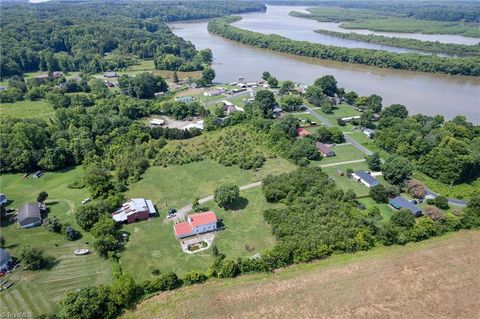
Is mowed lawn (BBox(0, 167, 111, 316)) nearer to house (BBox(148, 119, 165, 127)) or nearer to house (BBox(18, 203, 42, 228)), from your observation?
house (BBox(18, 203, 42, 228))

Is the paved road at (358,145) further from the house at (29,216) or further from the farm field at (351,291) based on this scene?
the house at (29,216)

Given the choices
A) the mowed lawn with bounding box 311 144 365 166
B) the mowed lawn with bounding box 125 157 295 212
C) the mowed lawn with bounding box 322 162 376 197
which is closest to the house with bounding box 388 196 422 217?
the mowed lawn with bounding box 322 162 376 197

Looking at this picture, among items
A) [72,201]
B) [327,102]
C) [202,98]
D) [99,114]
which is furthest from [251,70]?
[72,201]

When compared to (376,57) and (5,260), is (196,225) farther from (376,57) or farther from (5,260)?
(376,57)

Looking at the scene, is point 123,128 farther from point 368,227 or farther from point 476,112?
point 476,112

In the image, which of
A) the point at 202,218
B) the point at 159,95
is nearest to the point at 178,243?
the point at 202,218
